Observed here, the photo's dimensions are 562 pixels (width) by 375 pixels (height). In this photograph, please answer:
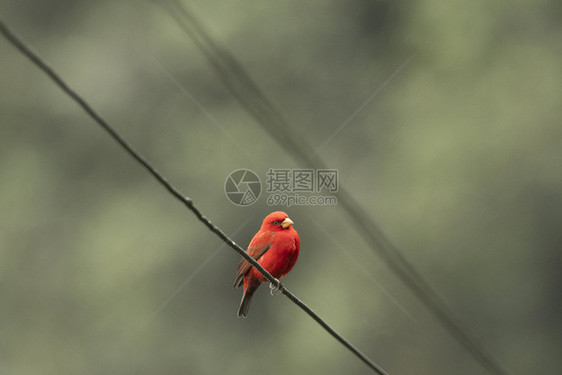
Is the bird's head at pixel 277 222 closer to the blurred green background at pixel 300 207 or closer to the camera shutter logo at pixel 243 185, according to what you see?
the blurred green background at pixel 300 207

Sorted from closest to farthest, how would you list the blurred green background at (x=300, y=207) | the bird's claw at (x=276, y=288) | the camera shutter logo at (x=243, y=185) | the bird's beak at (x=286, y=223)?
the bird's claw at (x=276, y=288) → the bird's beak at (x=286, y=223) → the blurred green background at (x=300, y=207) → the camera shutter logo at (x=243, y=185)

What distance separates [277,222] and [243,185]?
10.4 meters

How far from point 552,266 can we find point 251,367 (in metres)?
6.40

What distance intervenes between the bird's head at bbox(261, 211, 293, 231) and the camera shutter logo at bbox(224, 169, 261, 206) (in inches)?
385

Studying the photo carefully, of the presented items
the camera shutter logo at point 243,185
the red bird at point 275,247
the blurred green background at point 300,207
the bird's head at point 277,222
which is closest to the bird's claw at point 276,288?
the red bird at point 275,247

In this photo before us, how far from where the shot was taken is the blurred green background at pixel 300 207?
14.7 m

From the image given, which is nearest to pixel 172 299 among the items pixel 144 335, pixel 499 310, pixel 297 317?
pixel 144 335

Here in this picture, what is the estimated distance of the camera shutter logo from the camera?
48.9 feet

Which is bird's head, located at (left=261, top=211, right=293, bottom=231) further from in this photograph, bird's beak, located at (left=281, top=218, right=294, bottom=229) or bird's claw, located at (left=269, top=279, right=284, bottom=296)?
bird's claw, located at (left=269, top=279, right=284, bottom=296)

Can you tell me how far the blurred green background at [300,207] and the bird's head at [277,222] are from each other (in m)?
9.38

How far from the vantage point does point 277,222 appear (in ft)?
15.1

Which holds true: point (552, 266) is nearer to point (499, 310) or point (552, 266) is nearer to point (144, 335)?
point (499, 310)

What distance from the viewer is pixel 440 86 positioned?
703 inches

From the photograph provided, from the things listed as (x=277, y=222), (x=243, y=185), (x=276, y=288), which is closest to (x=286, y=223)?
(x=277, y=222)
